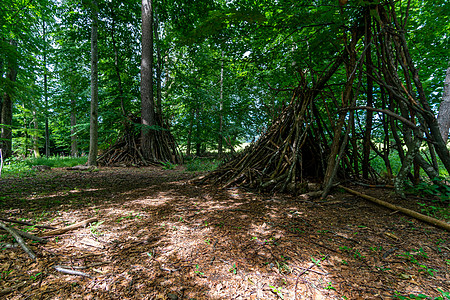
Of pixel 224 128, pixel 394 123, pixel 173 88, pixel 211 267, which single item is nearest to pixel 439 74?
pixel 394 123

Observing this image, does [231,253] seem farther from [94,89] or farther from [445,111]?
[94,89]

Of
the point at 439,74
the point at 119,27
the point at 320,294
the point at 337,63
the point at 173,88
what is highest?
the point at 119,27

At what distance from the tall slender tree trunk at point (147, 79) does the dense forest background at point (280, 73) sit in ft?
0.14

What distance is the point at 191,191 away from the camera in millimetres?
3531

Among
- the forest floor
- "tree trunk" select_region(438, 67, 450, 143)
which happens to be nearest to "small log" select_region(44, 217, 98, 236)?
the forest floor

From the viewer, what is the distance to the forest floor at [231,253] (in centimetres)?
115

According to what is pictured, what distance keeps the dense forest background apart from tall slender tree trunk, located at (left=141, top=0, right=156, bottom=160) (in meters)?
0.04

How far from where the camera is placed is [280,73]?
4.69 m

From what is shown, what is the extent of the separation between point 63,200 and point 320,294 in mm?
3543

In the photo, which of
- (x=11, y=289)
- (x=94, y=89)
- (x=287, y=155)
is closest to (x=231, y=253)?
(x=11, y=289)

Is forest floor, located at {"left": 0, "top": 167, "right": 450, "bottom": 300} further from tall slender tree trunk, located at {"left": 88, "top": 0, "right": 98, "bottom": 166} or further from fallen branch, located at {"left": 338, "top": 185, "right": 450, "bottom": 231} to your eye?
tall slender tree trunk, located at {"left": 88, "top": 0, "right": 98, "bottom": 166}

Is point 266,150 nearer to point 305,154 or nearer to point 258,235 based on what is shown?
point 305,154

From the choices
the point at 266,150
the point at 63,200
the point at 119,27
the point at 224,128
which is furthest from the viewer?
the point at 224,128

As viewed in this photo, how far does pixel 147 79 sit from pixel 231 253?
25.5 feet
